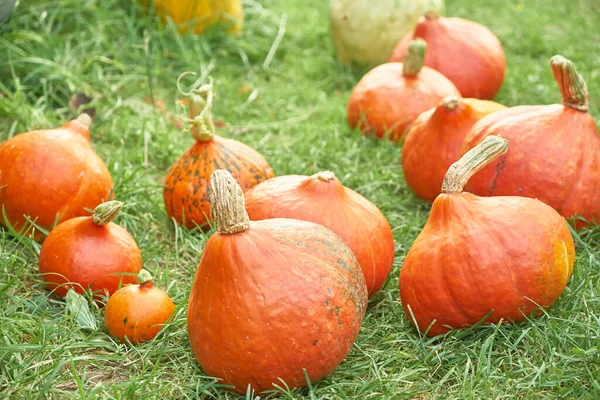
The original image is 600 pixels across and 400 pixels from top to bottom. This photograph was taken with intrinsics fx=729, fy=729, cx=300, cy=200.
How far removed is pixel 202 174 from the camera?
3.64 m

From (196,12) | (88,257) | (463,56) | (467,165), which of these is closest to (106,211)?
(88,257)

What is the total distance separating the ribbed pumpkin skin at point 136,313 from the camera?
283 cm

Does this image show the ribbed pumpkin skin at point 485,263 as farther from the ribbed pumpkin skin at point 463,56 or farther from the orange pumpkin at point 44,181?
the ribbed pumpkin skin at point 463,56

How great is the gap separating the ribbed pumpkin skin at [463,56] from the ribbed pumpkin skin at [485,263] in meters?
2.35

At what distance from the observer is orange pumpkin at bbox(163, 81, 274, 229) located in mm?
3625

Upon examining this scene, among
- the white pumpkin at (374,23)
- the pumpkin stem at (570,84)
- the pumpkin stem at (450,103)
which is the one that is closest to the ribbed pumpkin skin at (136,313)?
the pumpkin stem at (450,103)

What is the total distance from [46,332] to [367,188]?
2.03m

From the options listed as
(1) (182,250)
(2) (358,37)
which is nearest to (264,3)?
(2) (358,37)

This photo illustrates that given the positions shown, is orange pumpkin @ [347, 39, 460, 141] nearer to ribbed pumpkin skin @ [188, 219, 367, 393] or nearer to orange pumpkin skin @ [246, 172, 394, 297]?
orange pumpkin skin @ [246, 172, 394, 297]

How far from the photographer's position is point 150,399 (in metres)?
2.51

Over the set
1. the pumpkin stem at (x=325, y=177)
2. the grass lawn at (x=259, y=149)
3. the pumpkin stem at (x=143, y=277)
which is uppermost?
the pumpkin stem at (x=325, y=177)

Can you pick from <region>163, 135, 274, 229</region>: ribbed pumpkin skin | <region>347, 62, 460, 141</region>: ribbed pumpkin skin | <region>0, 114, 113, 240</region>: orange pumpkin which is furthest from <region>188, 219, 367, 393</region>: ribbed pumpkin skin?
<region>347, 62, 460, 141</region>: ribbed pumpkin skin

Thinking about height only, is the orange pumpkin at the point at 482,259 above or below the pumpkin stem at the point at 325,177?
below

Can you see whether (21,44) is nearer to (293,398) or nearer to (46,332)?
(46,332)
